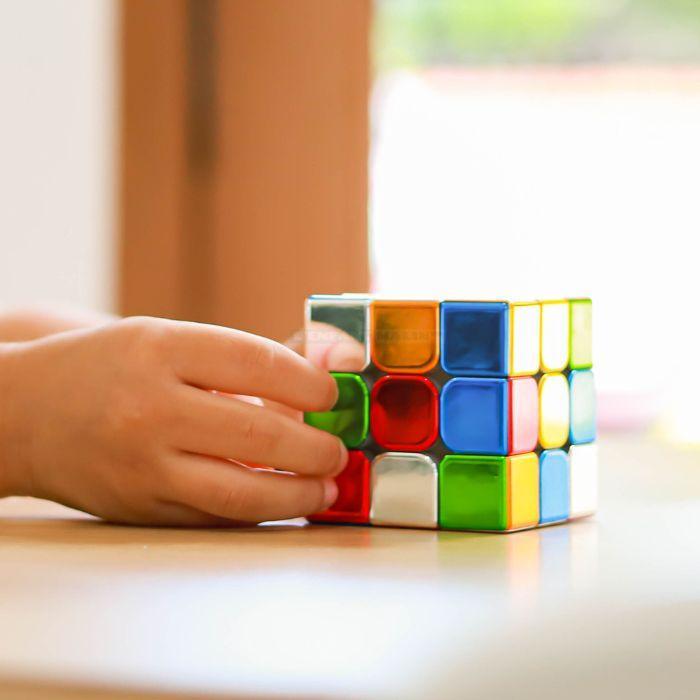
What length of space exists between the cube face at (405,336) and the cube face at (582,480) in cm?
10

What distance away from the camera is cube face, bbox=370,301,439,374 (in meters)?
0.61

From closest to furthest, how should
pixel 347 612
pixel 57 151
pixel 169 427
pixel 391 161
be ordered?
pixel 347 612 < pixel 169 427 < pixel 57 151 < pixel 391 161

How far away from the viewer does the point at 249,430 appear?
59cm

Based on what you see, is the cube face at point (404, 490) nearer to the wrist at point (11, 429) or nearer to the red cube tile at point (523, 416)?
the red cube tile at point (523, 416)

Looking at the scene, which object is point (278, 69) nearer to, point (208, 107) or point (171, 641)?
point (208, 107)

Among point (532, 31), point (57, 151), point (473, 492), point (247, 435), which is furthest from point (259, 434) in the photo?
point (532, 31)

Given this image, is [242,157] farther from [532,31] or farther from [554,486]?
[554,486]

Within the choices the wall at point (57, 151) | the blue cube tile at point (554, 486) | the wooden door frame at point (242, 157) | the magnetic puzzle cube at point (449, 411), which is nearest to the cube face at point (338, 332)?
the magnetic puzzle cube at point (449, 411)

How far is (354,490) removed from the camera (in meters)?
0.63

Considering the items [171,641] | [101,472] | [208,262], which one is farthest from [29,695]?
[208,262]

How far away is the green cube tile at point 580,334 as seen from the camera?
656 millimetres

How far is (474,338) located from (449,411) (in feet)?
0.12

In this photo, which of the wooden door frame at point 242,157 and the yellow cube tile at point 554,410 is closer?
the yellow cube tile at point 554,410

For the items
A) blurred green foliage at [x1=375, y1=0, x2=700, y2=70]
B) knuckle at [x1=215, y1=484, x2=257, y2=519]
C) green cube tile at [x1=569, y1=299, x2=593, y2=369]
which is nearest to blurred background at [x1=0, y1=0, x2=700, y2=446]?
blurred green foliage at [x1=375, y1=0, x2=700, y2=70]
